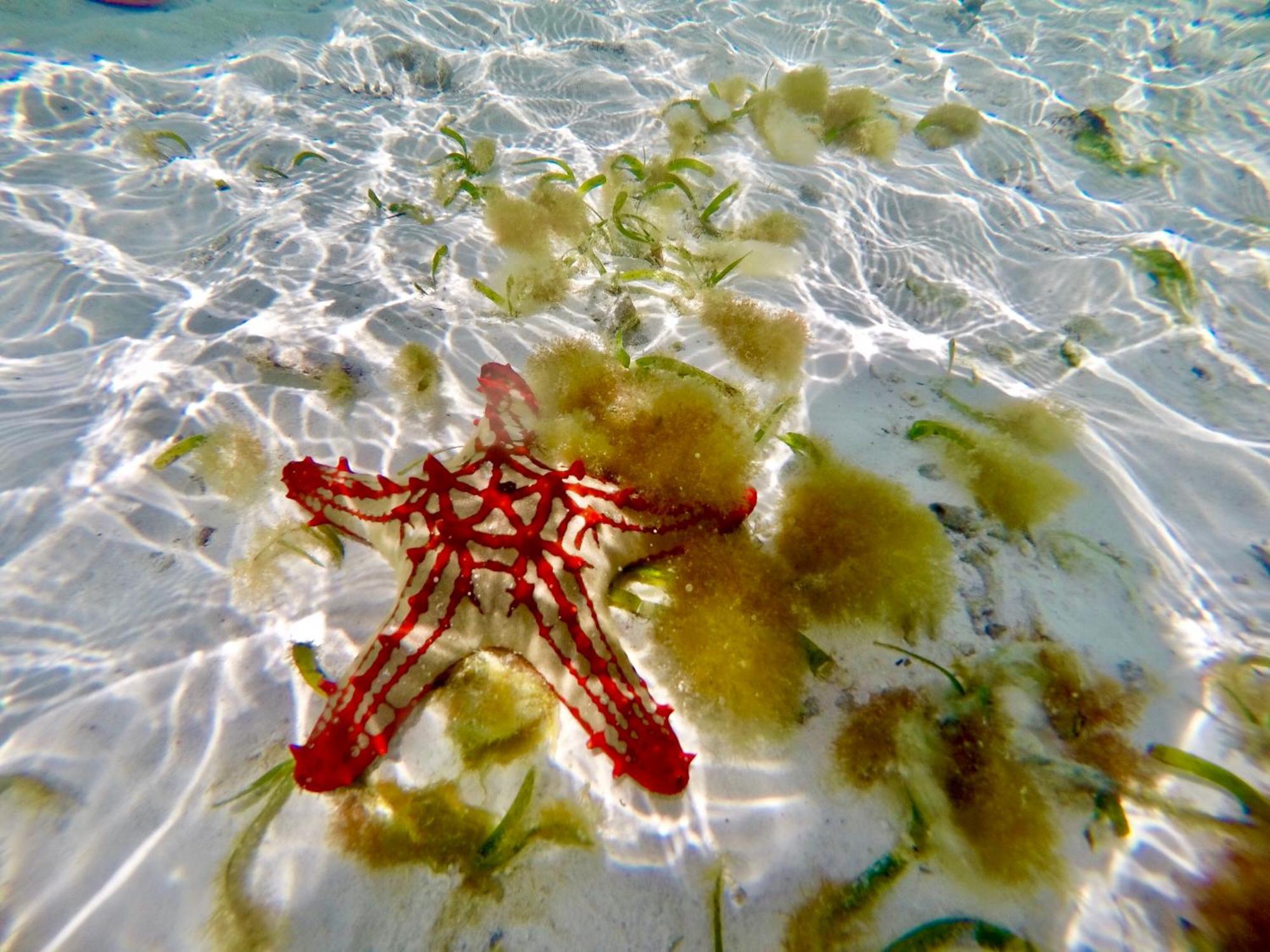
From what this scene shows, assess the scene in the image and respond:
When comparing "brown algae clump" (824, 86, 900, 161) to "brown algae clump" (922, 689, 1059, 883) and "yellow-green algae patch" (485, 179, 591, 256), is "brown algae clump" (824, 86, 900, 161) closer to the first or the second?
"yellow-green algae patch" (485, 179, 591, 256)

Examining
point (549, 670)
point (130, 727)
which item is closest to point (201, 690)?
point (130, 727)

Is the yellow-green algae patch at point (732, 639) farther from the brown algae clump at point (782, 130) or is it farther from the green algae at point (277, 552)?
the brown algae clump at point (782, 130)

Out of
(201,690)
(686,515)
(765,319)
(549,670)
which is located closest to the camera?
(549,670)

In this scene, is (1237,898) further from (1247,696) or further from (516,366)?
(516,366)

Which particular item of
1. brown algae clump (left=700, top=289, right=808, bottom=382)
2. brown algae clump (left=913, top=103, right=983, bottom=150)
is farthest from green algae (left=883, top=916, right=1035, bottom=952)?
brown algae clump (left=913, top=103, right=983, bottom=150)

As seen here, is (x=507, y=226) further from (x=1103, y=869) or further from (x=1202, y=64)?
(x=1202, y=64)

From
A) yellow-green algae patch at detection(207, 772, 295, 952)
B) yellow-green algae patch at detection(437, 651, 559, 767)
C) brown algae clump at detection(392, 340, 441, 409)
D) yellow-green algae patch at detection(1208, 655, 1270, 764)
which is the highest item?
yellow-green algae patch at detection(1208, 655, 1270, 764)
